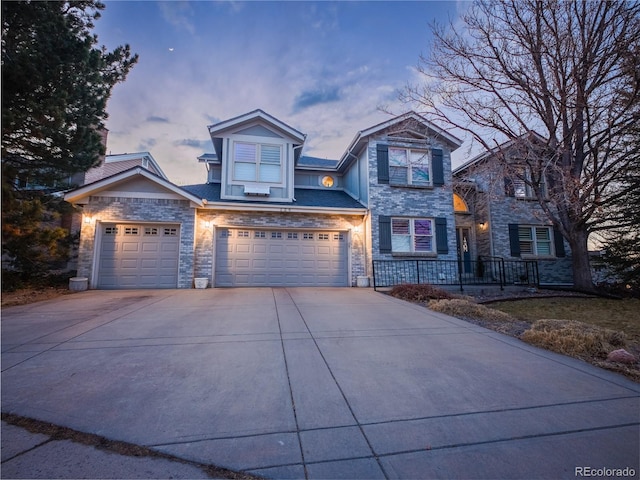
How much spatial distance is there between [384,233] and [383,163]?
2.68 m

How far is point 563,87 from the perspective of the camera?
764cm

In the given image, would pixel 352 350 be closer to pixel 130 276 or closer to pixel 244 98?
pixel 130 276

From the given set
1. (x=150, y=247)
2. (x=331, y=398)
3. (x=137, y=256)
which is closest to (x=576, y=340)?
(x=331, y=398)

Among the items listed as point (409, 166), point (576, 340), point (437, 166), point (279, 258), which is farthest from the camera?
point (437, 166)

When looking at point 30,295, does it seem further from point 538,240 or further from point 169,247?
point 538,240

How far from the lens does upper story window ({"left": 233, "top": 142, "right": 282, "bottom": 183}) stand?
1103 cm

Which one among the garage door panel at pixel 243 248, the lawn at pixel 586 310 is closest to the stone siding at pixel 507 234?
the lawn at pixel 586 310

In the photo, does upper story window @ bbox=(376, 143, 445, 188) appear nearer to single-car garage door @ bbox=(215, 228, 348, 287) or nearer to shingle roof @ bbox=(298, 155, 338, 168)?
single-car garage door @ bbox=(215, 228, 348, 287)

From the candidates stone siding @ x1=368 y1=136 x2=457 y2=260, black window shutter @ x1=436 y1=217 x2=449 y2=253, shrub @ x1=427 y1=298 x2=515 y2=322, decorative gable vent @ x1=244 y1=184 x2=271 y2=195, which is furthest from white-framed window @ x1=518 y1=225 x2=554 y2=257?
decorative gable vent @ x1=244 y1=184 x2=271 y2=195

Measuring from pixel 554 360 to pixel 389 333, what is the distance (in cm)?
192

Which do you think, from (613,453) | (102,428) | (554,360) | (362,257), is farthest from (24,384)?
(362,257)

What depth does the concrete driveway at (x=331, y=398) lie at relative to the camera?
174 centimetres

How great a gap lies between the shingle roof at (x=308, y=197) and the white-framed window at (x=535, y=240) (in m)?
7.12

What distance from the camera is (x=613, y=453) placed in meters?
1.79
